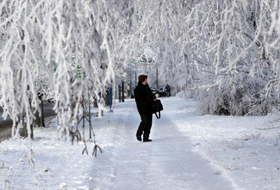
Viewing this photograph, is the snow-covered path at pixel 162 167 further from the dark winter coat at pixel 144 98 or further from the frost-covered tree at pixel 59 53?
the frost-covered tree at pixel 59 53

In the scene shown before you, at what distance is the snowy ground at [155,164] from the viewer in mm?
7648

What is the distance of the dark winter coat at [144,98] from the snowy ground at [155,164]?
0.83m

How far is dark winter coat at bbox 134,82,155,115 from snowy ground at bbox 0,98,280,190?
83 centimetres

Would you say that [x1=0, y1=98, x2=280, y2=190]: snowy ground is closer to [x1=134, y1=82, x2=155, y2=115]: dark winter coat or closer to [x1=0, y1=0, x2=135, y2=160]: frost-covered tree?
[x1=134, y1=82, x2=155, y2=115]: dark winter coat

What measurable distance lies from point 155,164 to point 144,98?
390 centimetres

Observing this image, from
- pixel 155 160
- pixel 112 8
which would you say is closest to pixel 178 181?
pixel 155 160

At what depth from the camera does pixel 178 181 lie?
786 centimetres

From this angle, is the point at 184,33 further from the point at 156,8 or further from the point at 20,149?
the point at 20,149

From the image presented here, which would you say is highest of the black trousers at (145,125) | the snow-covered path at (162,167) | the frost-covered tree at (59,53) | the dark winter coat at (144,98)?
the frost-covered tree at (59,53)

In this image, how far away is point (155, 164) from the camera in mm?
9453

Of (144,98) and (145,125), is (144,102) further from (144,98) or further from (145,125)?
(145,125)

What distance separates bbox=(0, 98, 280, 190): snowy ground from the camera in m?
7.65

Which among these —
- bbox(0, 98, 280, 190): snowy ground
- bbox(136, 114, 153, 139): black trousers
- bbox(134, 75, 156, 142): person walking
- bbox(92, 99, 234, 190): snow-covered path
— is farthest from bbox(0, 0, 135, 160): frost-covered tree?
bbox(136, 114, 153, 139): black trousers

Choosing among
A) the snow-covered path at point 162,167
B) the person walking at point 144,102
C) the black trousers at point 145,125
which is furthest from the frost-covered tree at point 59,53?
the black trousers at point 145,125
